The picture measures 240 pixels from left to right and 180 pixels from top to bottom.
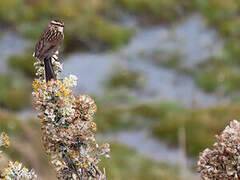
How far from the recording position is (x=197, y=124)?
1628cm

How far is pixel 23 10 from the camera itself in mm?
27703

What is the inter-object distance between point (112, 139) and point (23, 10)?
13.6 m

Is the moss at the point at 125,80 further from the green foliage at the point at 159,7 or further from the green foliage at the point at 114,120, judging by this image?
the green foliage at the point at 159,7

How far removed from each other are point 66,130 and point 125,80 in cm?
1940

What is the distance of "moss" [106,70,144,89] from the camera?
21531 millimetres

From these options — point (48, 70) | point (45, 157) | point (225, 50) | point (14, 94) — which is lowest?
point (48, 70)

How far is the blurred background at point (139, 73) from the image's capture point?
14438 millimetres

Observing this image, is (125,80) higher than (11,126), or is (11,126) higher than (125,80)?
(125,80)

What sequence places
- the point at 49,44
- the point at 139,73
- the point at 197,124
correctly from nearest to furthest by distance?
1. the point at 49,44
2. the point at 197,124
3. the point at 139,73

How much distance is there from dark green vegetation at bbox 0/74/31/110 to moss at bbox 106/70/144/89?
363 cm

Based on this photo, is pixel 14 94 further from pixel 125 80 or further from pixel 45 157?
pixel 45 157

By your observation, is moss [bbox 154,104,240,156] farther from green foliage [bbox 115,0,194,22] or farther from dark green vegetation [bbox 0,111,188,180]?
green foliage [bbox 115,0,194,22]

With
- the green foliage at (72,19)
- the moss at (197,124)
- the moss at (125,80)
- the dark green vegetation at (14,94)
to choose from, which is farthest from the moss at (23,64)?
the moss at (197,124)

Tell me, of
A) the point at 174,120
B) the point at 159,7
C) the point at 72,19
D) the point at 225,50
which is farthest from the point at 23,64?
the point at 225,50
